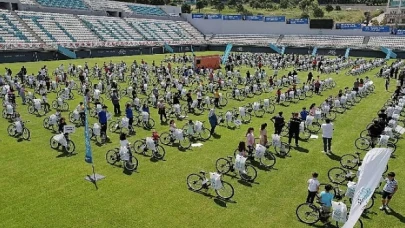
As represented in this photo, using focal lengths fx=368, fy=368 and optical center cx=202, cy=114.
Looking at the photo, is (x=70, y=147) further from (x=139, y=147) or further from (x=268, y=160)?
(x=268, y=160)

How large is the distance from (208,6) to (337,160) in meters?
154

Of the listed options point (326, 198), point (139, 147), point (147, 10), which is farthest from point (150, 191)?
point (147, 10)

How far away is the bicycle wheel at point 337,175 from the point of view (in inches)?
A: 566

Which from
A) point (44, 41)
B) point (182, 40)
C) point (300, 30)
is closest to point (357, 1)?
point (300, 30)

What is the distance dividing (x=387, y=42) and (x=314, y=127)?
182 feet

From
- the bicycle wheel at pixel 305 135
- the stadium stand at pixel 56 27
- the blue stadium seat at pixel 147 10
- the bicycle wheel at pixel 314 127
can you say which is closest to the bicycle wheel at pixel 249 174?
the bicycle wheel at pixel 305 135

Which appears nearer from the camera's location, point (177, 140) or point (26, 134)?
point (177, 140)

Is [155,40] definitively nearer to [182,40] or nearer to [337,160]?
[182,40]

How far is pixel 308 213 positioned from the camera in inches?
457

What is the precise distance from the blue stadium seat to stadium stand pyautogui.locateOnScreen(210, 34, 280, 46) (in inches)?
621

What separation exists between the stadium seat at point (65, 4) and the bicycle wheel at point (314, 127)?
6262 cm

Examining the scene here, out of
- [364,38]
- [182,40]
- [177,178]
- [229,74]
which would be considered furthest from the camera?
[182,40]

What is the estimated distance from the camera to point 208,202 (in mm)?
12766

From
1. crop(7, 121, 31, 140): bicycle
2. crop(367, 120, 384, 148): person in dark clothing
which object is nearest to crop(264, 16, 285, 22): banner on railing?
crop(367, 120, 384, 148): person in dark clothing
